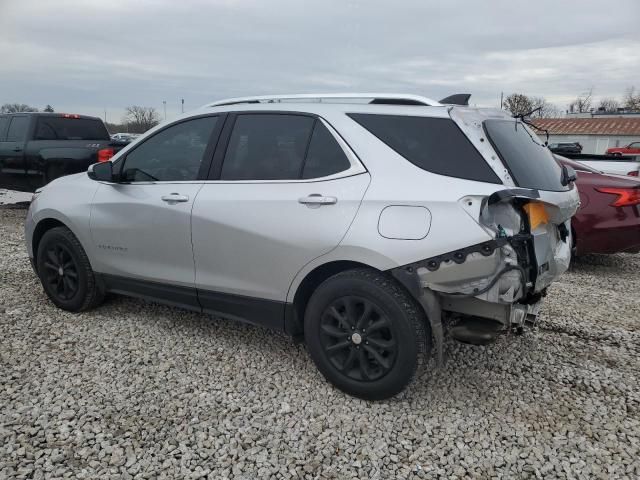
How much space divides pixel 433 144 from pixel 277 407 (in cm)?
175

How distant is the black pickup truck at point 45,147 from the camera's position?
851cm

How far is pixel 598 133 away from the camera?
140ft

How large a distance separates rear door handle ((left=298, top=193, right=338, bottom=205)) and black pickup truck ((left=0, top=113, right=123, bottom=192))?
635cm

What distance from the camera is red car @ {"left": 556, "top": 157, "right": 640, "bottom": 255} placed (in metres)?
5.53

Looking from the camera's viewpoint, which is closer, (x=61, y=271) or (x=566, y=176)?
(x=566, y=176)

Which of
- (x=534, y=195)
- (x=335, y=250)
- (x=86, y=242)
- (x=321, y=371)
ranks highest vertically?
(x=534, y=195)

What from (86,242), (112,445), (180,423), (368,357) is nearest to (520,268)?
(368,357)

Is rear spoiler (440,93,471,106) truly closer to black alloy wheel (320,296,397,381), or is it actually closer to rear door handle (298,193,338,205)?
rear door handle (298,193,338,205)

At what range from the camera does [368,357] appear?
2.97 m

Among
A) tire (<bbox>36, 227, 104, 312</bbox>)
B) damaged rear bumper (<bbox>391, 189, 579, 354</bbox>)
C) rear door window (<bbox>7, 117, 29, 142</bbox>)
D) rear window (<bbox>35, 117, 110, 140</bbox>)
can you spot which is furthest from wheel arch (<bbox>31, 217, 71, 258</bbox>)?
rear door window (<bbox>7, 117, 29, 142</bbox>)

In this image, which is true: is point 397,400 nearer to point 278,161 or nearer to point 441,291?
point 441,291

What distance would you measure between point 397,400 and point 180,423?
4.13ft

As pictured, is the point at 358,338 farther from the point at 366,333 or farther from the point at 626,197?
the point at 626,197

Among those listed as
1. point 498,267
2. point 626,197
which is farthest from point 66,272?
point 626,197
